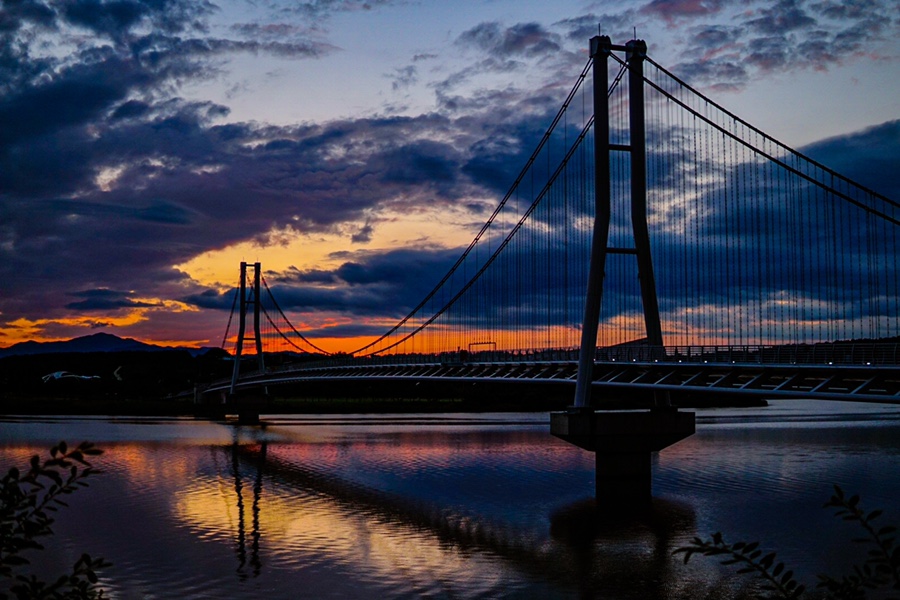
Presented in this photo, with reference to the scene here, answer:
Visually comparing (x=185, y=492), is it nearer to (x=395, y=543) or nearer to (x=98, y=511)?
(x=98, y=511)

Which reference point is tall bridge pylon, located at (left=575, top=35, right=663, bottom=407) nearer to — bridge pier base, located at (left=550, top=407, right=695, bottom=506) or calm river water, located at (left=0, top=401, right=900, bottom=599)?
bridge pier base, located at (left=550, top=407, right=695, bottom=506)

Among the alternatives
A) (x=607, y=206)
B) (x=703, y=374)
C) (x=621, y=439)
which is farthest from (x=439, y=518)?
(x=607, y=206)

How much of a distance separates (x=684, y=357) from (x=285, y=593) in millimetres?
15969

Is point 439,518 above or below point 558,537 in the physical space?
below

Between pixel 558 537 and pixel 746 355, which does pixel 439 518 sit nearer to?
pixel 558 537

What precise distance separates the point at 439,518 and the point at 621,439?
25.5 ft

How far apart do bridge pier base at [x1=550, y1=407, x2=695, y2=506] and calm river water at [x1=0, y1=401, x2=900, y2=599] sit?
3.52ft

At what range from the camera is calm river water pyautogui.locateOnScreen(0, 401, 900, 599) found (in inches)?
733

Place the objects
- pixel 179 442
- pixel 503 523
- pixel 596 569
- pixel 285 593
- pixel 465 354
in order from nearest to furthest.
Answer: pixel 285 593 → pixel 596 569 → pixel 503 523 → pixel 465 354 → pixel 179 442

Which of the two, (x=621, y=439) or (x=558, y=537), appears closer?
(x=558, y=537)

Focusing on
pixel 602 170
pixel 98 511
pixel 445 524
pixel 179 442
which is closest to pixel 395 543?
pixel 445 524

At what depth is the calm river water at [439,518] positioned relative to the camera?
18.6m

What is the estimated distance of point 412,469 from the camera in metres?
40.2

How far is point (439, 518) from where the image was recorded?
2675 centimetres
